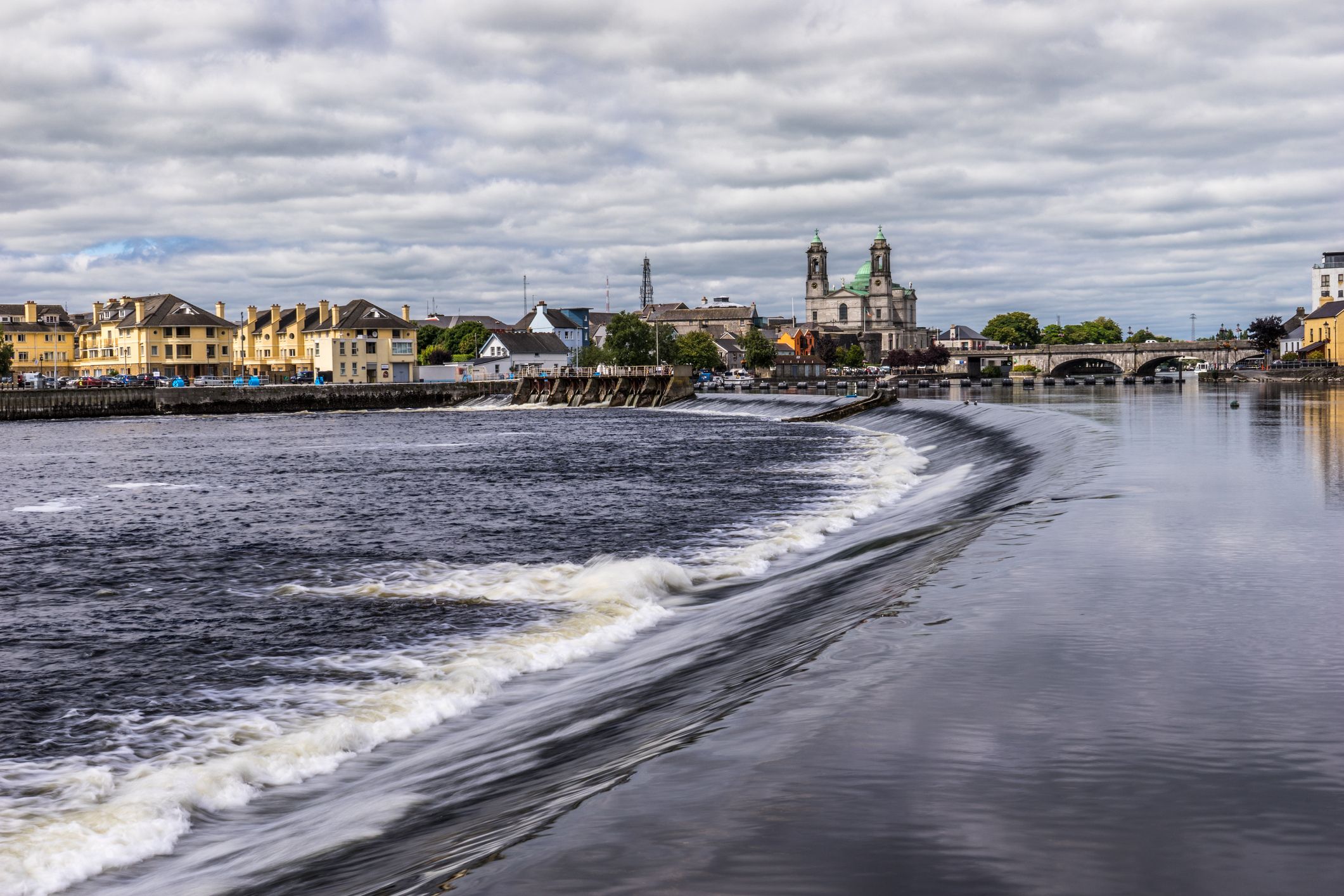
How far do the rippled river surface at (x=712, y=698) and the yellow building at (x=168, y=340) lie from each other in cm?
15186

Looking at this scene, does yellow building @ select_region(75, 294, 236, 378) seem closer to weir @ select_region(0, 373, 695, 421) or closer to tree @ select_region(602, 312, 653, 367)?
weir @ select_region(0, 373, 695, 421)

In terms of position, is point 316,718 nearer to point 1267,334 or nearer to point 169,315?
point 169,315

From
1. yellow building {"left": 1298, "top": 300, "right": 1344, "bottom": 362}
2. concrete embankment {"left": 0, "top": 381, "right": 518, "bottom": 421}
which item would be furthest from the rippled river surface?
yellow building {"left": 1298, "top": 300, "right": 1344, "bottom": 362}

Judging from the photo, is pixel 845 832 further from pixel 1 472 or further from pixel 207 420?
pixel 207 420

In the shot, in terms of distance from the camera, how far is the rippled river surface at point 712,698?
256 inches

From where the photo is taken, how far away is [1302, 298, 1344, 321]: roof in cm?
17010

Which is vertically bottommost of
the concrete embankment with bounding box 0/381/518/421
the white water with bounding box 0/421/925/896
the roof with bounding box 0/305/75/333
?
the white water with bounding box 0/421/925/896

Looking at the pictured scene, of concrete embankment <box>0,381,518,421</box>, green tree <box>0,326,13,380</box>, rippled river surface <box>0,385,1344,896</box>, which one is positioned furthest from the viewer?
green tree <box>0,326,13,380</box>

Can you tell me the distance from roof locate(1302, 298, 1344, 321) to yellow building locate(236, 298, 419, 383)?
137 m

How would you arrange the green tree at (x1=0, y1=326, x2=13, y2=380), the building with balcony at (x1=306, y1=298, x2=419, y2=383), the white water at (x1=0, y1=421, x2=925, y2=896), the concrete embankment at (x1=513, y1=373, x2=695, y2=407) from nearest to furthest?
the white water at (x1=0, y1=421, x2=925, y2=896), the concrete embankment at (x1=513, y1=373, x2=695, y2=407), the green tree at (x1=0, y1=326, x2=13, y2=380), the building with balcony at (x1=306, y1=298, x2=419, y2=383)

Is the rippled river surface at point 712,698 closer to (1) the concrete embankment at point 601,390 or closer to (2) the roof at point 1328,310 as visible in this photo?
(1) the concrete embankment at point 601,390

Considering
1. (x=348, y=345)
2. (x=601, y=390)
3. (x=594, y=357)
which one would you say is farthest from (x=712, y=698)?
(x=594, y=357)

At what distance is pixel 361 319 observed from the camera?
165 meters

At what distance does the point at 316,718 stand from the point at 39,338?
205 metres
